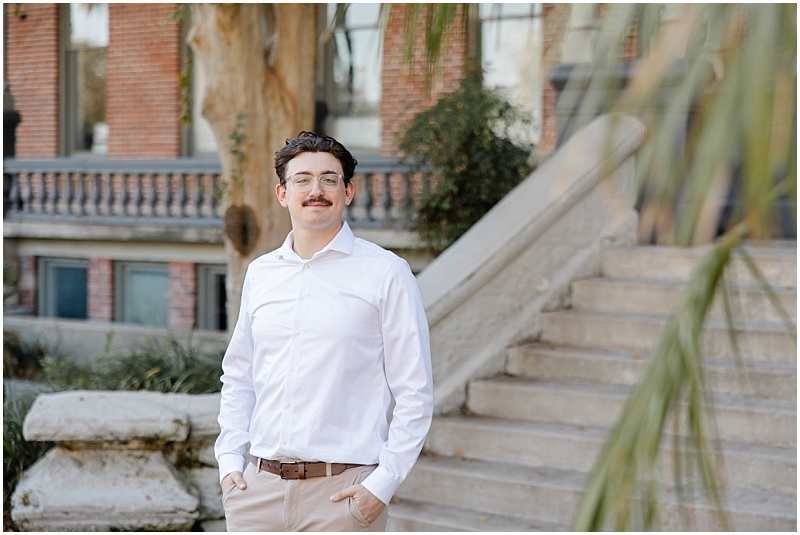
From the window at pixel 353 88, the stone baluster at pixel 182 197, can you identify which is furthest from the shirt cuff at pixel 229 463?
the window at pixel 353 88

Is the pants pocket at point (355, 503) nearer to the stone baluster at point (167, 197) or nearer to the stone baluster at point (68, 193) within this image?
the stone baluster at point (167, 197)

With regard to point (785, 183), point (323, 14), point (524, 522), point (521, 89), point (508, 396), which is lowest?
point (524, 522)

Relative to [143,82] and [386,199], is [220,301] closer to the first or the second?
[386,199]

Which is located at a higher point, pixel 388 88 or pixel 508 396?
pixel 388 88

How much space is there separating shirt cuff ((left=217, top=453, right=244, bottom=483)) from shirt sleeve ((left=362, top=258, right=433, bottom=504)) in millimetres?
493

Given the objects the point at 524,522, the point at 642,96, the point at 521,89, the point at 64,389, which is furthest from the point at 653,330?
the point at 521,89

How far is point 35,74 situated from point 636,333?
11774 millimetres

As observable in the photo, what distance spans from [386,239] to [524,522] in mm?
5678

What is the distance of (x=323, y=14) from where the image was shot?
12.2 metres

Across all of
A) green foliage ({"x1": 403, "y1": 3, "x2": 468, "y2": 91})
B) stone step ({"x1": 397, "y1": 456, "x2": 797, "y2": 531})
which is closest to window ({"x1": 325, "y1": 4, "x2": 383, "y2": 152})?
stone step ({"x1": 397, "y1": 456, "x2": 797, "y2": 531})

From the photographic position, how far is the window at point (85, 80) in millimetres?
14148

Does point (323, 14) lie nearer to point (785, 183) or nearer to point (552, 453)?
point (552, 453)

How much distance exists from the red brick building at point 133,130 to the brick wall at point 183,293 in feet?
0.04

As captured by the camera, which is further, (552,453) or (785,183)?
(552,453)
